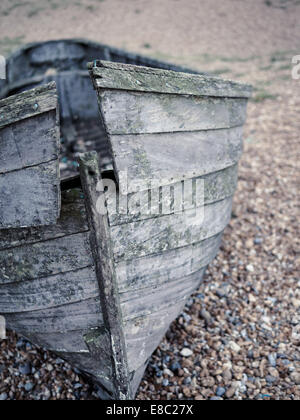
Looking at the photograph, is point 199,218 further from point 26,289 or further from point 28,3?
point 28,3

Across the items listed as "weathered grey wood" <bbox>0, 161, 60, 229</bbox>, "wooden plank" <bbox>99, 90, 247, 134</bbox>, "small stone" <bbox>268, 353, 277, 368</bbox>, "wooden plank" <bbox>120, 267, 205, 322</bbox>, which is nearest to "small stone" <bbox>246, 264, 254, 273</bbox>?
"small stone" <bbox>268, 353, 277, 368</bbox>

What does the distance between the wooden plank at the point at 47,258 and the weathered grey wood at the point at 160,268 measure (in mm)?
223

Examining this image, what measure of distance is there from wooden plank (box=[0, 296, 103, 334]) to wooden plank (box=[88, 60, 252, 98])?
1.19 metres

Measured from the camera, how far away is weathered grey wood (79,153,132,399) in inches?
60.7

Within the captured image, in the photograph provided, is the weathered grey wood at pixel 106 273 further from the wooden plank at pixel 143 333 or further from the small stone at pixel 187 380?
the small stone at pixel 187 380

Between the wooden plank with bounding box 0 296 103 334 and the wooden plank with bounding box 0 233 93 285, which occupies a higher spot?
the wooden plank with bounding box 0 233 93 285

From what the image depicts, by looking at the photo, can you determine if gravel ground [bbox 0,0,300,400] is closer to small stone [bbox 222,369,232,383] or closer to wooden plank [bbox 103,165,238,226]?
small stone [bbox 222,369,232,383]

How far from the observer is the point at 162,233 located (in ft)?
6.20

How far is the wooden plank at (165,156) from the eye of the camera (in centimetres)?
163

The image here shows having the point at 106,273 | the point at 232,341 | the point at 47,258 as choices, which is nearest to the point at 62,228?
the point at 47,258

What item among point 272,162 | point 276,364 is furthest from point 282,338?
point 272,162

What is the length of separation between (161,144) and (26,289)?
1.16 metres

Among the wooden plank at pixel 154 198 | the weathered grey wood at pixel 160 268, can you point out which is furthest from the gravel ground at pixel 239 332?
the wooden plank at pixel 154 198

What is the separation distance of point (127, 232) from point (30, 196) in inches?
21.5
